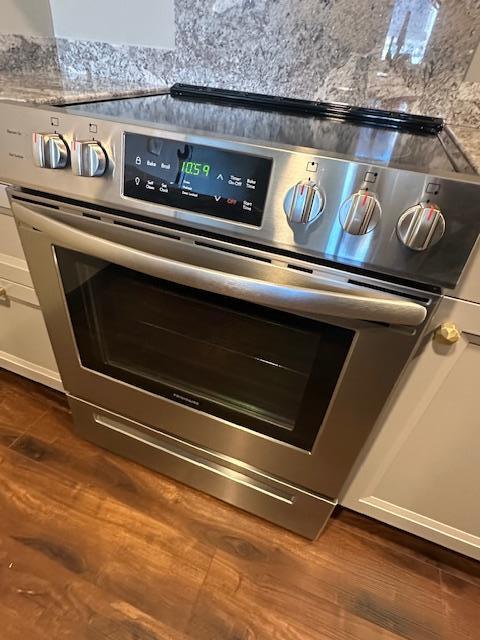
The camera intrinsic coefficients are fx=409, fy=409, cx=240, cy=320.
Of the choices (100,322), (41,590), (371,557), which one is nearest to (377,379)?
(100,322)

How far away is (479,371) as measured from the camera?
676 millimetres

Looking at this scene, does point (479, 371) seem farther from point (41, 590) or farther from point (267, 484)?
point (41, 590)

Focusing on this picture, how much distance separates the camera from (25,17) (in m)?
1.10

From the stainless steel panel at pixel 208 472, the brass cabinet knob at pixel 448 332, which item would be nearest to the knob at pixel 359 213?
the brass cabinet knob at pixel 448 332

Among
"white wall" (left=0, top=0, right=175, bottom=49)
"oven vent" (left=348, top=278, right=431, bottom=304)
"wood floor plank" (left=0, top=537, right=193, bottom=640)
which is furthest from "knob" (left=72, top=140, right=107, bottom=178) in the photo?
"wood floor plank" (left=0, top=537, right=193, bottom=640)

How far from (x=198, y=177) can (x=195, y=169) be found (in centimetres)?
1

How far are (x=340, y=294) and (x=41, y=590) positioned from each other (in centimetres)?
97

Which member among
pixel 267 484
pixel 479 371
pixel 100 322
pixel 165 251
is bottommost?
pixel 267 484

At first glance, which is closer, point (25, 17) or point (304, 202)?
point (304, 202)

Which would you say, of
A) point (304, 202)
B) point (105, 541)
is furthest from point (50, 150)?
point (105, 541)

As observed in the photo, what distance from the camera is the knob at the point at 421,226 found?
0.49m

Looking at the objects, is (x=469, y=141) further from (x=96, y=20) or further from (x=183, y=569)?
(x=183, y=569)

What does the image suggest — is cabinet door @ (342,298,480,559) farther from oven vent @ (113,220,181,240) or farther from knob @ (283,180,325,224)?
oven vent @ (113,220,181,240)

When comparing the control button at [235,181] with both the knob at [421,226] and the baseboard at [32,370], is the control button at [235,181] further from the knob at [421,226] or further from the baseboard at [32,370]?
the baseboard at [32,370]
